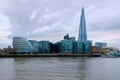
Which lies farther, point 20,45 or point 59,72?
point 20,45

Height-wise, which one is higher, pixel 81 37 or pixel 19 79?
pixel 81 37

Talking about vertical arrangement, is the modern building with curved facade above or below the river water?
above

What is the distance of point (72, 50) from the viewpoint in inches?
7239

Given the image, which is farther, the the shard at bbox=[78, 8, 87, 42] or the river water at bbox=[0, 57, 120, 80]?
the the shard at bbox=[78, 8, 87, 42]

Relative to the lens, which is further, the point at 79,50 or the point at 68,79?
the point at 79,50

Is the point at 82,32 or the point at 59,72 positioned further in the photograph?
the point at 82,32

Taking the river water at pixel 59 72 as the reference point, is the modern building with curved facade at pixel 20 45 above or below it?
above

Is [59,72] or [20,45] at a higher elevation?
[20,45]

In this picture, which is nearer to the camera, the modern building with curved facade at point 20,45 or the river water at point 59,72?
the river water at point 59,72

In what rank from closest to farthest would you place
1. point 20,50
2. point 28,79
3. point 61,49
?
1. point 28,79
2. point 20,50
3. point 61,49

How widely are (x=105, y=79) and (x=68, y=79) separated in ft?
13.1

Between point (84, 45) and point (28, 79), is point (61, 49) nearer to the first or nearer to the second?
point (84, 45)

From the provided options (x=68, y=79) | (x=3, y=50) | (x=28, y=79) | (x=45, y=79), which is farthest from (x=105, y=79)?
(x=3, y=50)

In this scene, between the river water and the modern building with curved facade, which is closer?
the river water
